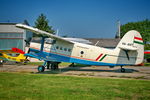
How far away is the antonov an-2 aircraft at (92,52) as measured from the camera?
15.2m

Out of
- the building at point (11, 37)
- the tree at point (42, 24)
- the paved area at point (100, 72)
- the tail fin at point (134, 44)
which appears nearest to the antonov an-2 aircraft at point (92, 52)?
the tail fin at point (134, 44)

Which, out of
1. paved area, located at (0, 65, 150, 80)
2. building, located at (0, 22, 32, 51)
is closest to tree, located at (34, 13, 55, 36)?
building, located at (0, 22, 32, 51)

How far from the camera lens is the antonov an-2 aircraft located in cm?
1517

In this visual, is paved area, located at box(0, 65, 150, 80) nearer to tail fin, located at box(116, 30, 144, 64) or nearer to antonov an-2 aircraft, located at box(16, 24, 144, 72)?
antonov an-2 aircraft, located at box(16, 24, 144, 72)

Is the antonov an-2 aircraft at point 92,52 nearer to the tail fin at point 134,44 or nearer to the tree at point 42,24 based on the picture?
the tail fin at point 134,44

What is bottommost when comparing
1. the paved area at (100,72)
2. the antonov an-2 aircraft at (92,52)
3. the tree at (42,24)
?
the paved area at (100,72)

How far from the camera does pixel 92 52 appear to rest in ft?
53.0

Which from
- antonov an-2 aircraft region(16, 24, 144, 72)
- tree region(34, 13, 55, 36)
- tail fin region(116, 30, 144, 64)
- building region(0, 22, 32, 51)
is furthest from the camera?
tree region(34, 13, 55, 36)

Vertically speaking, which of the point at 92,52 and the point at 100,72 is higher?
the point at 92,52

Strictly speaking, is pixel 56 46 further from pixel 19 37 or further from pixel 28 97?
pixel 19 37

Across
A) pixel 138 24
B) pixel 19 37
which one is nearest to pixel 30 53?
pixel 19 37

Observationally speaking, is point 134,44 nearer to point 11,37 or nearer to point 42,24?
point 11,37

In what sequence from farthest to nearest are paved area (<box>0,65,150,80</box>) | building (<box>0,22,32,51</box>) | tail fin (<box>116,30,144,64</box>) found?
building (<box>0,22,32,51</box>) < tail fin (<box>116,30,144,64</box>) < paved area (<box>0,65,150,80</box>)

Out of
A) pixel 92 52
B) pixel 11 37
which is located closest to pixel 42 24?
pixel 11 37
